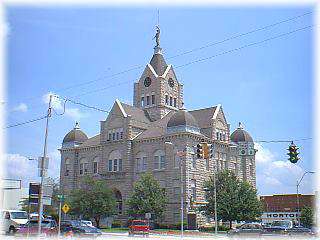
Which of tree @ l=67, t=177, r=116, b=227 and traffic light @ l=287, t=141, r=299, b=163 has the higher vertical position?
traffic light @ l=287, t=141, r=299, b=163

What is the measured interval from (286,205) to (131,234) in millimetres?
68666

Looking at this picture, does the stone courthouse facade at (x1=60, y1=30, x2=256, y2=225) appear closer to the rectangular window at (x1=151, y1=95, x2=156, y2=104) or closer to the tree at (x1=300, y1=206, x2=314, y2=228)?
the rectangular window at (x1=151, y1=95, x2=156, y2=104)

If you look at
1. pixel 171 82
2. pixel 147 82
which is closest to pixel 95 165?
pixel 147 82

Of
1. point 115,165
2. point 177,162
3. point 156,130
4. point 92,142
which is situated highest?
point 156,130

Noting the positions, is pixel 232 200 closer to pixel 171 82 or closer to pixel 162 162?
pixel 162 162

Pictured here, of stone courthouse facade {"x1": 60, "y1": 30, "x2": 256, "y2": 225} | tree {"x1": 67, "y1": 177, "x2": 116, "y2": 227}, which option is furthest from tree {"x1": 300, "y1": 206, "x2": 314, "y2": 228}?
tree {"x1": 67, "y1": 177, "x2": 116, "y2": 227}

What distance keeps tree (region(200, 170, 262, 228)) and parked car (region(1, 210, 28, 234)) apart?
26.8 meters

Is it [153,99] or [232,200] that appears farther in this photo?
[153,99]

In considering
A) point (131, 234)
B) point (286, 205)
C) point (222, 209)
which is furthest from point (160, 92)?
point (286, 205)

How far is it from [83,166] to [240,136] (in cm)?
2886

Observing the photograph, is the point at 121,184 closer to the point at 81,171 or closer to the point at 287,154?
the point at 81,171

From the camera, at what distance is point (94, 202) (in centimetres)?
6275

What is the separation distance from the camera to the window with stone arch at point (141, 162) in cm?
6931

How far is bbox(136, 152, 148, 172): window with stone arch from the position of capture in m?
69.3
